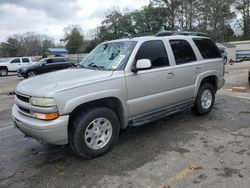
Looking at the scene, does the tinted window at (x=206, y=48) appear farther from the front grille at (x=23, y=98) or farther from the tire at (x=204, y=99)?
the front grille at (x=23, y=98)

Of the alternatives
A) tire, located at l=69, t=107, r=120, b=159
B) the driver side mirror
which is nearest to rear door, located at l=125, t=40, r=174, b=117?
the driver side mirror

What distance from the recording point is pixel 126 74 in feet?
14.4

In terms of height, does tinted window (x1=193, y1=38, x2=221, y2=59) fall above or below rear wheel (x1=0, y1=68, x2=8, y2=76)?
above

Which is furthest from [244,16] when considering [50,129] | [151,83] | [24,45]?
[24,45]

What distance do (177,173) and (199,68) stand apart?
295cm

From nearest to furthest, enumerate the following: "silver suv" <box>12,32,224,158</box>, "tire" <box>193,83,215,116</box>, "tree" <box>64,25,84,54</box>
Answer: "silver suv" <box>12,32,224,158</box>, "tire" <box>193,83,215,116</box>, "tree" <box>64,25,84,54</box>

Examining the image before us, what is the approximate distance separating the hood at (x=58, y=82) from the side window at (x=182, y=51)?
1755 millimetres

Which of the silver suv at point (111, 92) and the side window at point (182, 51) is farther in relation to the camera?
the side window at point (182, 51)

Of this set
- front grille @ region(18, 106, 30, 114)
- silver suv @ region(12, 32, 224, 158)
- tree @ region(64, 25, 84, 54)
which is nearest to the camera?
silver suv @ region(12, 32, 224, 158)

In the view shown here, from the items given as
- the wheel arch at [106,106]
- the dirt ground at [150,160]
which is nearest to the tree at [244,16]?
the dirt ground at [150,160]

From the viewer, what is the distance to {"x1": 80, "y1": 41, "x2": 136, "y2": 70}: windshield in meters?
4.57

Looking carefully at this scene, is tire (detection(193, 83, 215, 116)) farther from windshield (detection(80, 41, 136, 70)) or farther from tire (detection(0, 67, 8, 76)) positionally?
tire (detection(0, 67, 8, 76))

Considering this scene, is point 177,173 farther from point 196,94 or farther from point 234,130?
point 196,94

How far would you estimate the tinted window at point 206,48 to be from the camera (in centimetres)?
611
